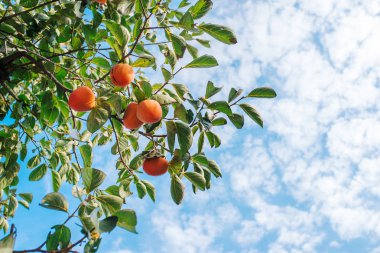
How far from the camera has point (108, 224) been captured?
1.63 meters

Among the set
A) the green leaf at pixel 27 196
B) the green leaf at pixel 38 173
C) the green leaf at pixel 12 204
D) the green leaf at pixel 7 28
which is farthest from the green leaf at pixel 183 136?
the green leaf at pixel 12 204

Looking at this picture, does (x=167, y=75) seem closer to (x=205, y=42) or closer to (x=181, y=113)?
(x=181, y=113)

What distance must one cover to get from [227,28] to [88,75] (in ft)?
6.30

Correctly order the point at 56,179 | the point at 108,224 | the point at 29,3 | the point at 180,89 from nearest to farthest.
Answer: the point at 108,224
the point at 180,89
the point at 29,3
the point at 56,179

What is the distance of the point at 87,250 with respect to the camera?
1594 millimetres

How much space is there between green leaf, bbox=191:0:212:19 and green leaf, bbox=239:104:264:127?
0.67 metres

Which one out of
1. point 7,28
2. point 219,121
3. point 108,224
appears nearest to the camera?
point 108,224

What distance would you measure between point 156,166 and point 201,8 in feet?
3.61

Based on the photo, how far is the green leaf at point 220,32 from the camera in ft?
8.05

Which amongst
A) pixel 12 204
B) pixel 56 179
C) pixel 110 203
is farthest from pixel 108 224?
pixel 12 204

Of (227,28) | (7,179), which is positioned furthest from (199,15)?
(7,179)

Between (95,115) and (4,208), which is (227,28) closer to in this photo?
(95,115)

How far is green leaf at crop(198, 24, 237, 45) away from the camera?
2455 mm

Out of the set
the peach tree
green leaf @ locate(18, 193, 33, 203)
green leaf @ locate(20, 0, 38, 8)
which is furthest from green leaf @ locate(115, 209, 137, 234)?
green leaf @ locate(18, 193, 33, 203)
